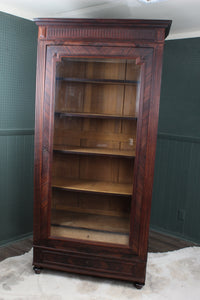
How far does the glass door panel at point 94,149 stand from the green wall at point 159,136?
2.23 feet

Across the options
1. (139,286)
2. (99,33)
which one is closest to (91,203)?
(139,286)

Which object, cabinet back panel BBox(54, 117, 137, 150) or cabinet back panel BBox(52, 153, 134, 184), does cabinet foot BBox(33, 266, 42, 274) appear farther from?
cabinet back panel BBox(54, 117, 137, 150)

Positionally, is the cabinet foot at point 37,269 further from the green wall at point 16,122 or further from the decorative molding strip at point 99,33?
the decorative molding strip at point 99,33

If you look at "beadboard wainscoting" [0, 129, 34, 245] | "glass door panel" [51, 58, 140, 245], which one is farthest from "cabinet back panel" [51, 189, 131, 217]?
"beadboard wainscoting" [0, 129, 34, 245]

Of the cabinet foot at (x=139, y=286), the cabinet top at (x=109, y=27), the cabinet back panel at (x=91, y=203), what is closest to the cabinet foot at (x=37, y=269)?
the cabinet back panel at (x=91, y=203)

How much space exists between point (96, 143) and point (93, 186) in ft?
1.25

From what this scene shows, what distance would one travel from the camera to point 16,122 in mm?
2773

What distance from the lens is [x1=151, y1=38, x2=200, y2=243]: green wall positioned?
3.04 metres

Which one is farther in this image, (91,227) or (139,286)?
(91,227)

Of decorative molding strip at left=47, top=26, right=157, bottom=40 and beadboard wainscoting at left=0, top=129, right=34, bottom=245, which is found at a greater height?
decorative molding strip at left=47, top=26, right=157, bottom=40

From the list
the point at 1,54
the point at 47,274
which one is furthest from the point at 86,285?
the point at 1,54

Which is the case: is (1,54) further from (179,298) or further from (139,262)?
(179,298)

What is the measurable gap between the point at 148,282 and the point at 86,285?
523mm

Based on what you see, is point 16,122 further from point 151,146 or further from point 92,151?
point 151,146
